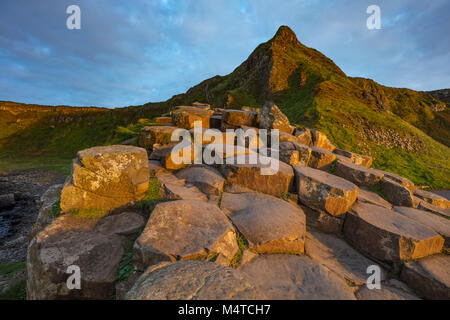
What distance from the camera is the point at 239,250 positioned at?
138 inches

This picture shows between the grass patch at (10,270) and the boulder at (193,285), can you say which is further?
the grass patch at (10,270)

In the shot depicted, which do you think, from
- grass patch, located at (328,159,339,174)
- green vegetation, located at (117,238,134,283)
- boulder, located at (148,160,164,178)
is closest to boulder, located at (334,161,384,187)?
grass patch, located at (328,159,339,174)

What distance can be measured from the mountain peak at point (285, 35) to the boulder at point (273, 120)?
47.8 m

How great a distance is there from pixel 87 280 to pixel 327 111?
26.2 m

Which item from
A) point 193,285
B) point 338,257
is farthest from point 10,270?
point 338,257

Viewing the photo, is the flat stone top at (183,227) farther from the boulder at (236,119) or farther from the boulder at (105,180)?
the boulder at (236,119)

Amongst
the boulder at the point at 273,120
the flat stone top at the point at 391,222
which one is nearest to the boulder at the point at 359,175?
the flat stone top at the point at 391,222

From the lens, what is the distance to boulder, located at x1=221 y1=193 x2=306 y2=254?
3715mm

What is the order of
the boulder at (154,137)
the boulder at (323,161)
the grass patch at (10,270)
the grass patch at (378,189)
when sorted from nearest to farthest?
the grass patch at (10,270)
the grass patch at (378,189)
the boulder at (323,161)
the boulder at (154,137)

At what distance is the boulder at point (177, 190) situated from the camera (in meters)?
4.84

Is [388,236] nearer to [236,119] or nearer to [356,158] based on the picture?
[356,158]
